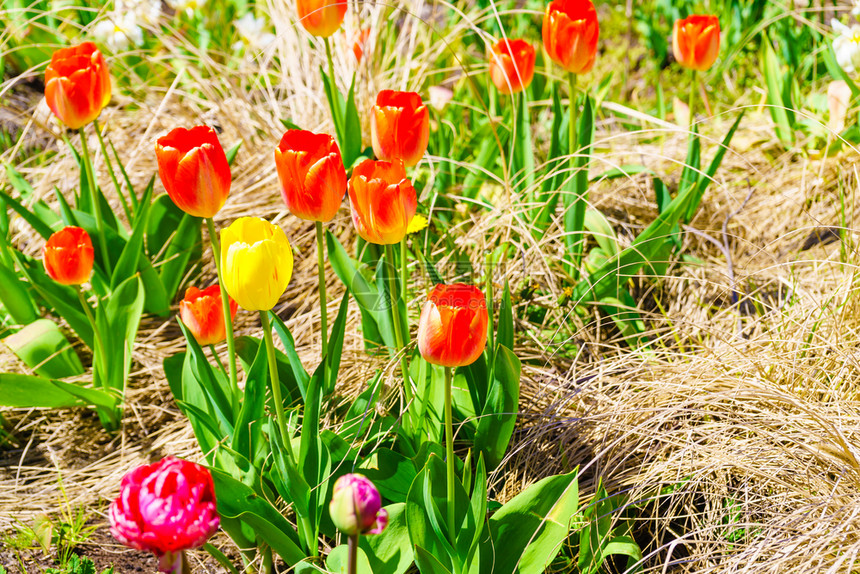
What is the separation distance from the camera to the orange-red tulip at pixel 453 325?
106 cm

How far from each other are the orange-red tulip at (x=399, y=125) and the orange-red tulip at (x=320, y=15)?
43 centimetres

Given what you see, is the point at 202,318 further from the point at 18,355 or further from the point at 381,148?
the point at 18,355

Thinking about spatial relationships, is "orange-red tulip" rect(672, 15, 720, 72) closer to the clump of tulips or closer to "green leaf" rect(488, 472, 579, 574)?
the clump of tulips

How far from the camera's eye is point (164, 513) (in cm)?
88

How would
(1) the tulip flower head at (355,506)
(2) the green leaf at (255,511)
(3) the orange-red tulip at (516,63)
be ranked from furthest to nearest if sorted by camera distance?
(3) the orange-red tulip at (516,63) < (2) the green leaf at (255,511) < (1) the tulip flower head at (355,506)

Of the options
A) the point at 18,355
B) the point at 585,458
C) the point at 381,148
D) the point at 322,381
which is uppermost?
the point at 381,148

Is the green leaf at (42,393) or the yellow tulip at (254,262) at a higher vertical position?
the yellow tulip at (254,262)

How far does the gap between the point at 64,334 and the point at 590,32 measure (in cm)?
164

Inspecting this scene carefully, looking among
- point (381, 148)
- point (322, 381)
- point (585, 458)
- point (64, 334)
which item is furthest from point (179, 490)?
point (64, 334)

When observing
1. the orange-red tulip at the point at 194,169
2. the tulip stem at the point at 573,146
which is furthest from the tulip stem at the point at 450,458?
the tulip stem at the point at 573,146

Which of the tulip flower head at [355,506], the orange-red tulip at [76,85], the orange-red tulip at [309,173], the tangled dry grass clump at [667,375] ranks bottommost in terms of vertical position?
the tangled dry grass clump at [667,375]

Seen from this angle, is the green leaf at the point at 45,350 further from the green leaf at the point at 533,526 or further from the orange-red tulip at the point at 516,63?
the orange-red tulip at the point at 516,63

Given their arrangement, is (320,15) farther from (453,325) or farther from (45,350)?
(45,350)

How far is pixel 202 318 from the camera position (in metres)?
1.48
